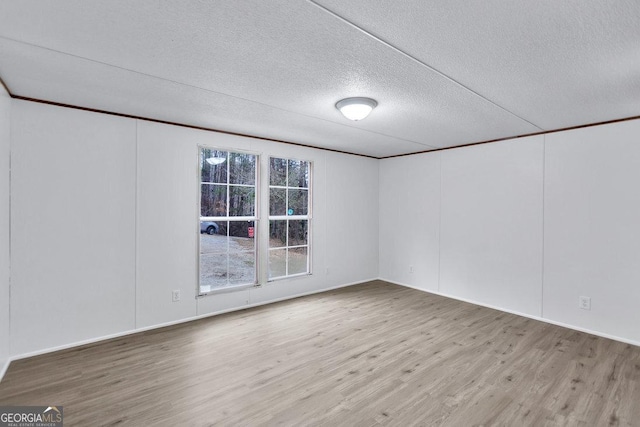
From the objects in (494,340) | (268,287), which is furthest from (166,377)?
(494,340)

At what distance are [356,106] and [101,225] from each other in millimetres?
2927

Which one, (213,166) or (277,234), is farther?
(277,234)

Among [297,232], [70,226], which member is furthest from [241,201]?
[70,226]

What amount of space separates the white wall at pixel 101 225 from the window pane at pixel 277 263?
9.9 inches

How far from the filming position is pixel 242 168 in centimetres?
434

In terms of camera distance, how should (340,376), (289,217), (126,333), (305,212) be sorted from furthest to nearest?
(305,212) < (289,217) < (126,333) < (340,376)

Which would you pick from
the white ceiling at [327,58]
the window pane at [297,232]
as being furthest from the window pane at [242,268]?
the white ceiling at [327,58]

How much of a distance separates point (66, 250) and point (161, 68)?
2.15m

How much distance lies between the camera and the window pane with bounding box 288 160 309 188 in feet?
16.1

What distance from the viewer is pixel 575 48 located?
193cm

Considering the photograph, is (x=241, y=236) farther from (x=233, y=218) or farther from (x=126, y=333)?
(x=126, y=333)

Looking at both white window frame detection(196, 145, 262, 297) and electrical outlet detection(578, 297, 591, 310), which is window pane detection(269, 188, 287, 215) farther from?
electrical outlet detection(578, 297, 591, 310)

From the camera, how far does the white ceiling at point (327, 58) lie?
1.60 meters

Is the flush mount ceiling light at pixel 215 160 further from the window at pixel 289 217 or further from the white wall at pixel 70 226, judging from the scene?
the white wall at pixel 70 226
